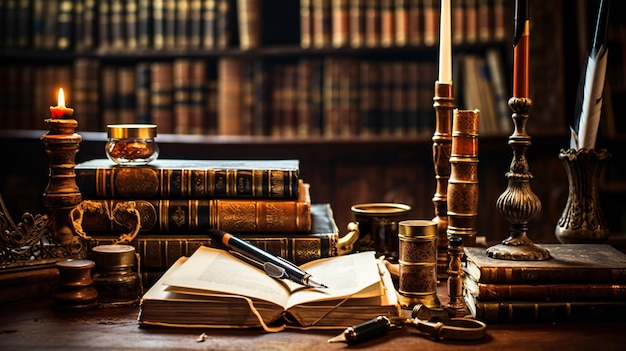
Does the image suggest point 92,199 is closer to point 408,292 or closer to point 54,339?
point 54,339

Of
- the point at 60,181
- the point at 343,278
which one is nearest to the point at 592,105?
the point at 343,278

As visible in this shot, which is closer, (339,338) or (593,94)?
(339,338)

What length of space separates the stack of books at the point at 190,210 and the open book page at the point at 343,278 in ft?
0.15

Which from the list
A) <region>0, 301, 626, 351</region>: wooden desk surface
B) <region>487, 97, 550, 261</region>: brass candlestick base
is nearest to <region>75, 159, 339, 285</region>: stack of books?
<region>0, 301, 626, 351</region>: wooden desk surface

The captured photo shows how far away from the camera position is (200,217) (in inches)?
53.7

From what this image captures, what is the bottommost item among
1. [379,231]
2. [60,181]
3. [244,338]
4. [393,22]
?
[244,338]

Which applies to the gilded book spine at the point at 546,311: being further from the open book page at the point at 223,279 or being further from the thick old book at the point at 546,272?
the open book page at the point at 223,279

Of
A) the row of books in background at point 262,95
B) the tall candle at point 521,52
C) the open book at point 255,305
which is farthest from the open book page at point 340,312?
the row of books in background at point 262,95

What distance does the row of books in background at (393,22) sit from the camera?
3.01 metres

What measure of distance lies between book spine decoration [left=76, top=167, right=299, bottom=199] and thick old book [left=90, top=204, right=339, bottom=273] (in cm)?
7

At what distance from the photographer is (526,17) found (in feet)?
3.97

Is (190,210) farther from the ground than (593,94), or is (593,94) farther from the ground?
(593,94)

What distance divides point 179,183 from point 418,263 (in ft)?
1.47

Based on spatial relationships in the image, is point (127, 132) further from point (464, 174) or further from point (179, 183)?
point (464, 174)
